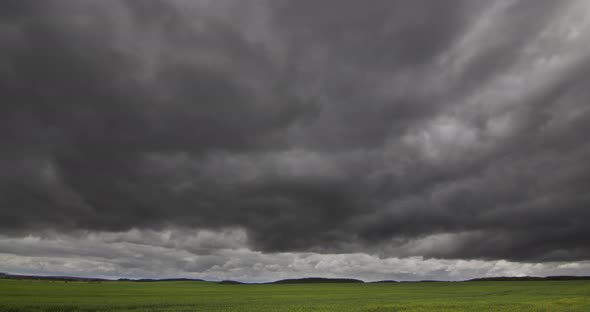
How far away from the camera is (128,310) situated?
184ft

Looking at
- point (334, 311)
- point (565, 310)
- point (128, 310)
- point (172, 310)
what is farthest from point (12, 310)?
point (565, 310)

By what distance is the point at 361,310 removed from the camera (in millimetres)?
53844

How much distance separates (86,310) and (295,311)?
2837 centimetres

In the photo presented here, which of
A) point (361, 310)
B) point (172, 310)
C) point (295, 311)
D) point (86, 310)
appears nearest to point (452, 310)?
point (361, 310)

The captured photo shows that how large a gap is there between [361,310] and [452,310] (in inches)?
461

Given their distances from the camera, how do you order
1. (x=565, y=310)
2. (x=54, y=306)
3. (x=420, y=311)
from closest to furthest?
(x=565, y=310)
(x=420, y=311)
(x=54, y=306)

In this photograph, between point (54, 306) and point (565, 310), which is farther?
point (54, 306)

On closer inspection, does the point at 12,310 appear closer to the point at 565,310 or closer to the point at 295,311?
the point at 295,311

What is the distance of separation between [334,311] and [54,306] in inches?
1558

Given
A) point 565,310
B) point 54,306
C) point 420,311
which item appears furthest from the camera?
point 54,306

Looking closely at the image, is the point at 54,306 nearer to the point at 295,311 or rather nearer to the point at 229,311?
the point at 229,311

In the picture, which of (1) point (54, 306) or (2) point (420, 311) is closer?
(2) point (420, 311)

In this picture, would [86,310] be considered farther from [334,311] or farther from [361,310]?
[361,310]

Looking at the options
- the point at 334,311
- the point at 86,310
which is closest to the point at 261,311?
the point at 334,311
